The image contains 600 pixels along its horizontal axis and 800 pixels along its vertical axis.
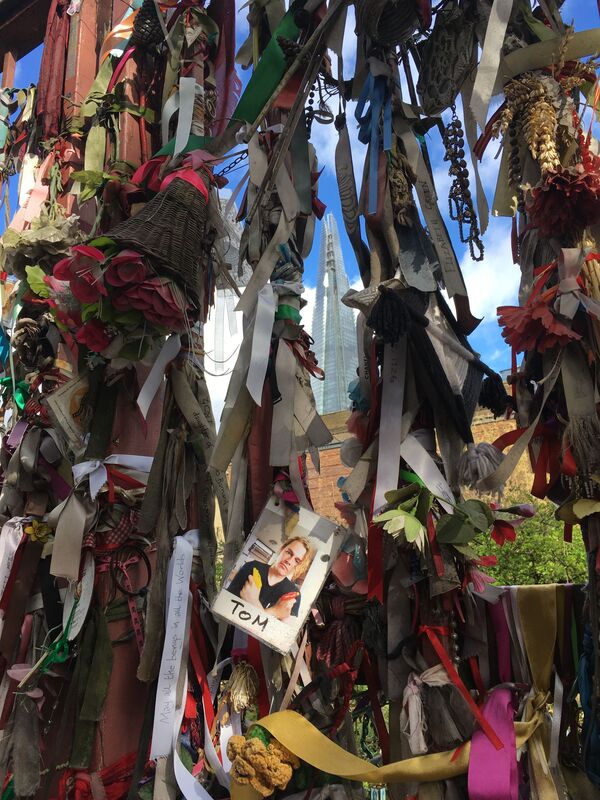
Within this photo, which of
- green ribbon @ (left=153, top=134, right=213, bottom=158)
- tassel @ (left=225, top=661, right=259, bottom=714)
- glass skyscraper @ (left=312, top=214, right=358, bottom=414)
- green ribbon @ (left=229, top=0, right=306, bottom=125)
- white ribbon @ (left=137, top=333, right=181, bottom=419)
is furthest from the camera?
glass skyscraper @ (left=312, top=214, right=358, bottom=414)

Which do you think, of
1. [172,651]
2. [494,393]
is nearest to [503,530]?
[494,393]

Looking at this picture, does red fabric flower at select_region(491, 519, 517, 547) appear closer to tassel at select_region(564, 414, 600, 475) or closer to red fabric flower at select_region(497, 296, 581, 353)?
tassel at select_region(564, 414, 600, 475)

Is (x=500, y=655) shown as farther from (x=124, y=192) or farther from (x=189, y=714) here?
(x=124, y=192)

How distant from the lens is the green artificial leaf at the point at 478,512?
3.33ft

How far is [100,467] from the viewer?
1446 mm

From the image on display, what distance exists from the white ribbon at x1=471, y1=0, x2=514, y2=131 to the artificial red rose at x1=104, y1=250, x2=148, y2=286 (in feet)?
2.10

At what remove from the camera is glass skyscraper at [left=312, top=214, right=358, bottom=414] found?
9.24 ft

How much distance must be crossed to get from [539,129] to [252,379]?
611mm

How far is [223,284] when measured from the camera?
5.77ft

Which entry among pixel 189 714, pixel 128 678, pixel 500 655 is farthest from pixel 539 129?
pixel 128 678

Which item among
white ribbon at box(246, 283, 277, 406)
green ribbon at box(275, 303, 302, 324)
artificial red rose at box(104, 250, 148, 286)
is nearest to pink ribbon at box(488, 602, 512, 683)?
white ribbon at box(246, 283, 277, 406)

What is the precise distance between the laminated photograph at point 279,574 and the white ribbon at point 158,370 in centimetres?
39

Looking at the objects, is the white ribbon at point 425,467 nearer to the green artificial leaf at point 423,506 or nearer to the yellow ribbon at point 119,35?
the green artificial leaf at point 423,506

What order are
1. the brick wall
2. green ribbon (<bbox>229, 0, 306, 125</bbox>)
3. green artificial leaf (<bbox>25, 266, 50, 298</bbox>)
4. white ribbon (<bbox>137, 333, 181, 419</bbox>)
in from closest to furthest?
1. green ribbon (<bbox>229, 0, 306, 125</bbox>)
2. white ribbon (<bbox>137, 333, 181, 419</bbox>)
3. green artificial leaf (<bbox>25, 266, 50, 298</bbox>)
4. the brick wall
